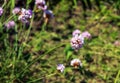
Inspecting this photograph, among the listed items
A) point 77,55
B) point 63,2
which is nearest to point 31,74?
point 77,55

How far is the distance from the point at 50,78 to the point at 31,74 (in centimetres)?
10

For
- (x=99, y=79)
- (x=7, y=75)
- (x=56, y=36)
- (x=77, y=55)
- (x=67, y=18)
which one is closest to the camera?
(x=7, y=75)

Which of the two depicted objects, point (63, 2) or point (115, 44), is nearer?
point (115, 44)

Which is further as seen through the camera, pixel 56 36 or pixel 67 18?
pixel 67 18

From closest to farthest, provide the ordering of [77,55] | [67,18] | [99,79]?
A: [99,79] → [77,55] → [67,18]

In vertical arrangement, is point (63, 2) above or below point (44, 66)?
above

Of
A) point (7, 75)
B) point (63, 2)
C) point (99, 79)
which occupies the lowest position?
point (99, 79)

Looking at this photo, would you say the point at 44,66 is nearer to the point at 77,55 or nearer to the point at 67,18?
the point at 77,55

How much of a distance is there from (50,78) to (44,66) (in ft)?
0.31

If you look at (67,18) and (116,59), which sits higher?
(67,18)

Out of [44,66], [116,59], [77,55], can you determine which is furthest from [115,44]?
[44,66]

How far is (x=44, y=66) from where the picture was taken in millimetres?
2037

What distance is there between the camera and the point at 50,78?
197 cm

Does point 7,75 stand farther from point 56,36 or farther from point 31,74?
point 56,36
